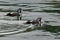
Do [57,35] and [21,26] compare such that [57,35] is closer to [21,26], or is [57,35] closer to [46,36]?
[46,36]

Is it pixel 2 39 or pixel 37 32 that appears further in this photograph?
pixel 37 32

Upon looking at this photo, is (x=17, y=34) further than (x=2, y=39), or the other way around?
(x=17, y=34)

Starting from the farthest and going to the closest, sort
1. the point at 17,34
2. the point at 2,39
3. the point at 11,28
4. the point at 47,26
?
1. the point at 47,26
2. the point at 11,28
3. the point at 17,34
4. the point at 2,39

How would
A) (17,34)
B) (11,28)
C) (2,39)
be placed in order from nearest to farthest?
(2,39) → (17,34) → (11,28)

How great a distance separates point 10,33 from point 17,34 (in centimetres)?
41

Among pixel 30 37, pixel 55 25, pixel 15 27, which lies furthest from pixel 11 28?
pixel 55 25

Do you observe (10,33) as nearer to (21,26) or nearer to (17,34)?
(17,34)

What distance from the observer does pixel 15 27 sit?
19516mm

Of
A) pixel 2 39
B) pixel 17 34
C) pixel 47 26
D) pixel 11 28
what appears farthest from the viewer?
pixel 47 26

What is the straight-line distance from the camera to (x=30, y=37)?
17625 millimetres

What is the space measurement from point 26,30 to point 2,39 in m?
2.47

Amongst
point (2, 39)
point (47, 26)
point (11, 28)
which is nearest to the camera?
point (2, 39)

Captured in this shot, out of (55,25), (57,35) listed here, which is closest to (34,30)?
(57,35)

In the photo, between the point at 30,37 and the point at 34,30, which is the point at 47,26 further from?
the point at 30,37
